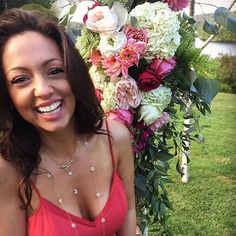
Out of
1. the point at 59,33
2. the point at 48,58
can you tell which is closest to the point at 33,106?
the point at 48,58

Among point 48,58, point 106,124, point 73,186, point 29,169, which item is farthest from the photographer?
point 106,124

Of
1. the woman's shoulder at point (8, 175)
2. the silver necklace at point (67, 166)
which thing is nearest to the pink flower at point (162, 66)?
the silver necklace at point (67, 166)

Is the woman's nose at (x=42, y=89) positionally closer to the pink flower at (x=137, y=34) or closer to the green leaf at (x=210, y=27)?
the pink flower at (x=137, y=34)

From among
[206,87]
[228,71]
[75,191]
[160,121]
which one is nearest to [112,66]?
[160,121]

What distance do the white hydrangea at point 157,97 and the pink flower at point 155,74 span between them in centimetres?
2

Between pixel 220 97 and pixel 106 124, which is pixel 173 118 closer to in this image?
pixel 106 124

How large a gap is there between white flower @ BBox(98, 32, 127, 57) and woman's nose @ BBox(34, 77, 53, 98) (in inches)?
11.5

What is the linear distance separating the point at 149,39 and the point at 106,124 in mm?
414

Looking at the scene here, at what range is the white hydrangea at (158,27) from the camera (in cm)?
150

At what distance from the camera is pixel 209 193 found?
4.40 meters

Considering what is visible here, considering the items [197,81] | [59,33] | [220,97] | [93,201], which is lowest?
[220,97]

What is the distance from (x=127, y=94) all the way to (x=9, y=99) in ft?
1.45

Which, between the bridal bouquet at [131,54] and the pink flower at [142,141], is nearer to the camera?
the bridal bouquet at [131,54]

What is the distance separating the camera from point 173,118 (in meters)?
1.74
